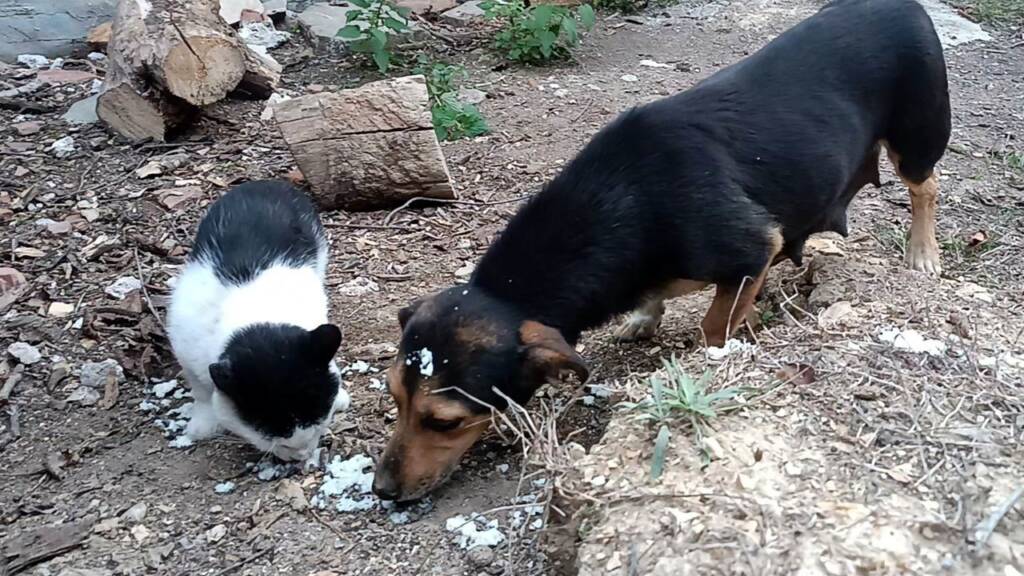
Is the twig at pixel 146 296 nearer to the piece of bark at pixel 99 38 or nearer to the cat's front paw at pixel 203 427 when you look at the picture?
the cat's front paw at pixel 203 427

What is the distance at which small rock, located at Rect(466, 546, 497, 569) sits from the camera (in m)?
A: 3.85

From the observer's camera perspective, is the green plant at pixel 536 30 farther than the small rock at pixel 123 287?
Yes

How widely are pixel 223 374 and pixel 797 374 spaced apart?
7.53 feet

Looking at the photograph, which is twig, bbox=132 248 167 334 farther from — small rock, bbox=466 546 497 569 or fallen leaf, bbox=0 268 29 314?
small rock, bbox=466 546 497 569

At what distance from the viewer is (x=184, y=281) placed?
5180mm

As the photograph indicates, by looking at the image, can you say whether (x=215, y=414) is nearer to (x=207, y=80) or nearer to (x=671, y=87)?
(x=207, y=80)

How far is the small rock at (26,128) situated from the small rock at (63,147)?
0.34 metres

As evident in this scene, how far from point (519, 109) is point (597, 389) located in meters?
4.01

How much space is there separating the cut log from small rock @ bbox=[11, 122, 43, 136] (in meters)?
2.42

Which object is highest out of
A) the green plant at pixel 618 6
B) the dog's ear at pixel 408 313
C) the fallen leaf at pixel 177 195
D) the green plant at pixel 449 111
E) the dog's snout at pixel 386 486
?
the dog's ear at pixel 408 313

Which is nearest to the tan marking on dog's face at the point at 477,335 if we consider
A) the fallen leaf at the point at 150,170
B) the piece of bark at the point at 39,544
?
the piece of bark at the point at 39,544

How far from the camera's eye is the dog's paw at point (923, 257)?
19.4 ft

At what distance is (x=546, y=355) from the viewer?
4148 mm

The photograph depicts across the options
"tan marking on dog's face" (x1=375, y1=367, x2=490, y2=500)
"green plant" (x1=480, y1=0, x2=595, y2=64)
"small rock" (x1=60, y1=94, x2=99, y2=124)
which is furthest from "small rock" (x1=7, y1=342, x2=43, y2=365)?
"green plant" (x1=480, y1=0, x2=595, y2=64)
